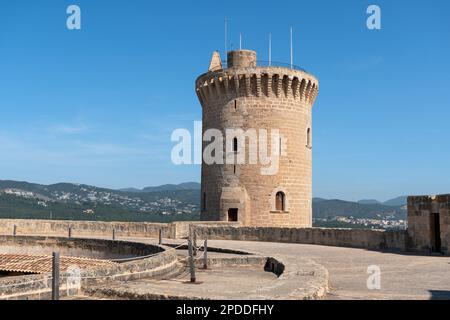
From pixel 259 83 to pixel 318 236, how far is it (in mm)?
9382

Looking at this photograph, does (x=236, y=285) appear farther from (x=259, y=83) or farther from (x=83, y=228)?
(x=259, y=83)

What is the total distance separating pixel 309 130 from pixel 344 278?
18.4m

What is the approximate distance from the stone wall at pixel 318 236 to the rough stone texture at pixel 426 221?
1.85 feet

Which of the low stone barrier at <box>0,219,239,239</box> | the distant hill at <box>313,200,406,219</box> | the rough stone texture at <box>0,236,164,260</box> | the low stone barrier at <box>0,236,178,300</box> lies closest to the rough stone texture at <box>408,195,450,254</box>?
the low stone barrier at <box>0,236,178,300</box>

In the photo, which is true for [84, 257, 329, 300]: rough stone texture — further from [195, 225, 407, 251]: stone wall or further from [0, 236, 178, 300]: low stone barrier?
[195, 225, 407, 251]: stone wall

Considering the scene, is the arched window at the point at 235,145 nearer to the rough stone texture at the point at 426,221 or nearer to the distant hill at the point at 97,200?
the rough stone texture at the point at 426,221

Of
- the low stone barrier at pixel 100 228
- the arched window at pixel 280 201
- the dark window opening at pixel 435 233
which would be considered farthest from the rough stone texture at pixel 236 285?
the arched window at pixel 280 201

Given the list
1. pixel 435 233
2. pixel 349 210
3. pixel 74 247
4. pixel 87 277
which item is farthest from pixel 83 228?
pixel 349 210

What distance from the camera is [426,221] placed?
15.2 meters

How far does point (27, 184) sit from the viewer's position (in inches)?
6314

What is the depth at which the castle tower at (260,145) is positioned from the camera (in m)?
25.4

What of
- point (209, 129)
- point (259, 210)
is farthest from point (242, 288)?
point (209, 129)
